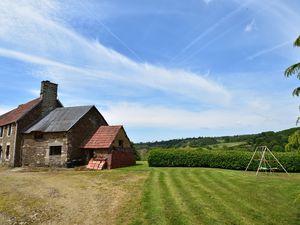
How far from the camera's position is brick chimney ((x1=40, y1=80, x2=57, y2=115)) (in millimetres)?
34188

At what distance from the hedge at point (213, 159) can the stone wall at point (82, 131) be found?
7.53m

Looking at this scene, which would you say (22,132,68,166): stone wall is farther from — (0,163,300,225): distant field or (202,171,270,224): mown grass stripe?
(202,171,270,224): mown grass stripe

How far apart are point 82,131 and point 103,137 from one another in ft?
8.68

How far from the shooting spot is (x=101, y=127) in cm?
3162

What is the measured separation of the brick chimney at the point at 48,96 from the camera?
34.2 metres

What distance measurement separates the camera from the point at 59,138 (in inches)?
1135

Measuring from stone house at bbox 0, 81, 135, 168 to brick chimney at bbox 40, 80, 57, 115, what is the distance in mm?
116

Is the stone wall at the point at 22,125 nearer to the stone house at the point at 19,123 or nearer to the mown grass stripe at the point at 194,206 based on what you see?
the stone house at the point at 19,123

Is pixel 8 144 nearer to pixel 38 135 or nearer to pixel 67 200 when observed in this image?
pixel 38 135

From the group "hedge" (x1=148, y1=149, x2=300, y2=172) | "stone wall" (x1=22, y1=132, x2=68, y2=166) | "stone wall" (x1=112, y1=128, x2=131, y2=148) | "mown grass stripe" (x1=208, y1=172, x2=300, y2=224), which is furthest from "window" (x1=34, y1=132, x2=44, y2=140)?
"mown grass stripe" (x1=208, y1=172, x2=300, y2=224)

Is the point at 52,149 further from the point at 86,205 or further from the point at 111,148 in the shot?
the point at 86,205

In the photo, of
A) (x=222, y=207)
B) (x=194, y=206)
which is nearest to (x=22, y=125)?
(x=194, y=206)

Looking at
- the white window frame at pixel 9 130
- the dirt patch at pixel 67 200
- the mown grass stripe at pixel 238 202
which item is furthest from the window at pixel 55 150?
the mown grass stripe at pixel 238 202

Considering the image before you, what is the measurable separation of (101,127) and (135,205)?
20219 mm
